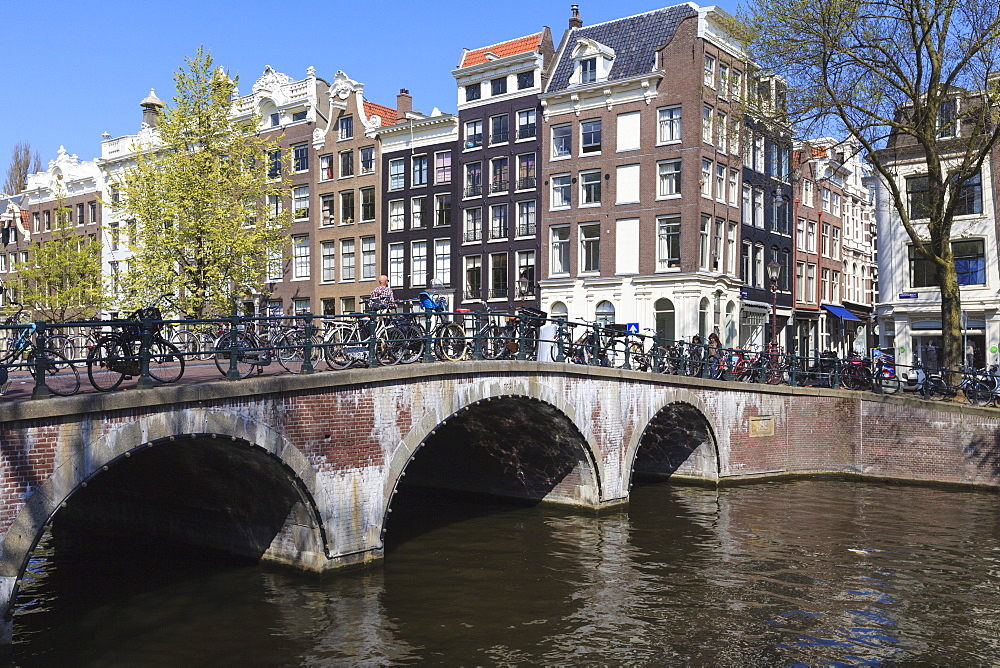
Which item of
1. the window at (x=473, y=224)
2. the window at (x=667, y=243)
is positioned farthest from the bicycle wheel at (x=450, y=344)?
the window at (x=473, y=224)

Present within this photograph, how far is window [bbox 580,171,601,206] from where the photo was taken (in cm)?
3741

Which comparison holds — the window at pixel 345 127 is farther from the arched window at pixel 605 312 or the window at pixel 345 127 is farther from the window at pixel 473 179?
the arched window at pixel 605 312

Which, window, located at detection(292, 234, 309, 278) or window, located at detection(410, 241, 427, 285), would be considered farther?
window, located at detection(292, 234, 309, 278)

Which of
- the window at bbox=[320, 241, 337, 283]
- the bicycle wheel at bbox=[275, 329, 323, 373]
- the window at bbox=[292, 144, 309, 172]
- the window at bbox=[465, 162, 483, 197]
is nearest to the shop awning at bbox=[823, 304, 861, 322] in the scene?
the window at bbox=[465, 162, 483, 197]

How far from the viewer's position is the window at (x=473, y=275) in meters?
40.2

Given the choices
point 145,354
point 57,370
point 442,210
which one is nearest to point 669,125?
point 442,210

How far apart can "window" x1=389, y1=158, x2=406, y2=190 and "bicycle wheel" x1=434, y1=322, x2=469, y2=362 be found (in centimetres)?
2631

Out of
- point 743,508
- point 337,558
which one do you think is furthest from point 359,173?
point 337,558

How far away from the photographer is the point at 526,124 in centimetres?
3912

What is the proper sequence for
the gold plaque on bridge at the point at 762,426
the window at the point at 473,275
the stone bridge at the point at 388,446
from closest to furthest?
the stone bridge at the point at 388,446
the gold plaque on bridge at the point at 762,426
the window at the point at 473,275

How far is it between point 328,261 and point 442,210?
6746mm

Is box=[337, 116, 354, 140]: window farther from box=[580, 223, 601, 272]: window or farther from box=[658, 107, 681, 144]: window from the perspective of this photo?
box=[658, 107, 681, 144]: window

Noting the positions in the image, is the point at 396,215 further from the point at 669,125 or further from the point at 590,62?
the point at 669,125

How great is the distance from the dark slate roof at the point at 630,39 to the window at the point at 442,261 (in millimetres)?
8556
